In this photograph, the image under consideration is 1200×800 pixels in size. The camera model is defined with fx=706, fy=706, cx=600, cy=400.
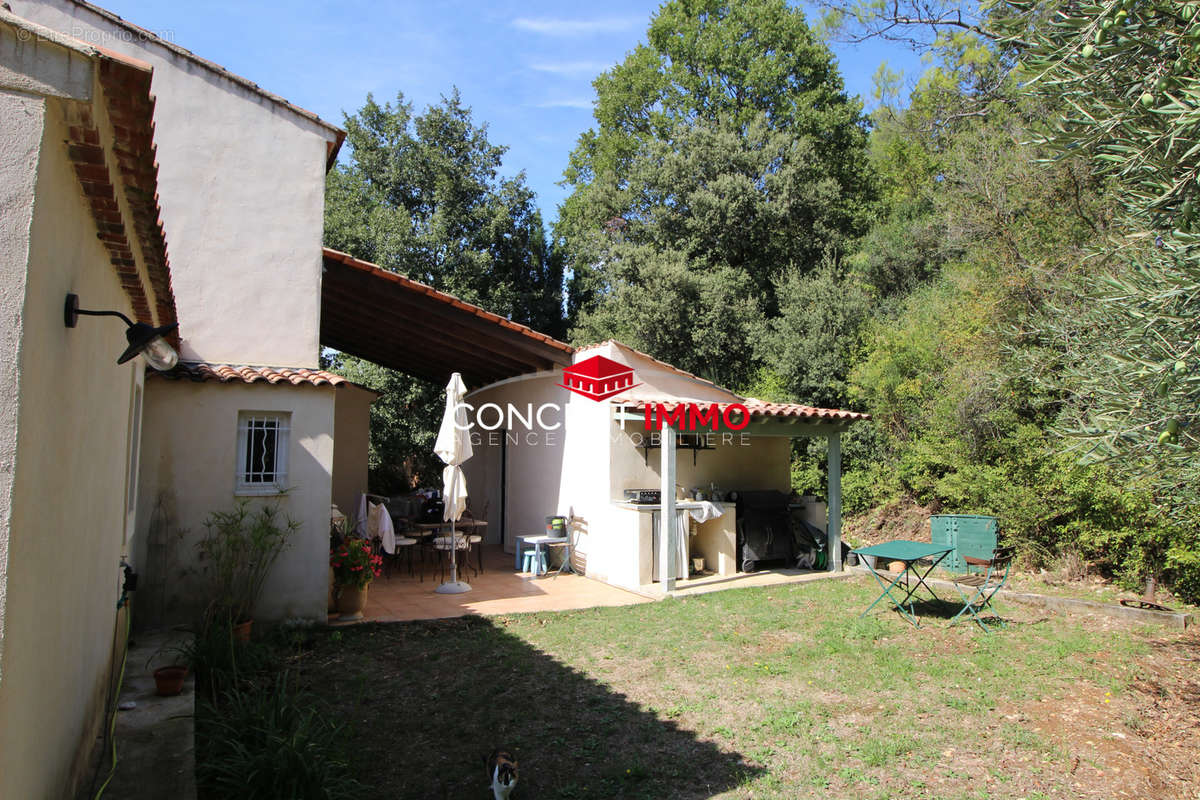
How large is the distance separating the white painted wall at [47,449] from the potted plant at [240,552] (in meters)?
3.36

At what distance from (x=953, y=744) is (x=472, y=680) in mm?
3755

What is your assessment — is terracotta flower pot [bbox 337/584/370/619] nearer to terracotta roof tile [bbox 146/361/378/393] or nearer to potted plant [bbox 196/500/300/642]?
Answer: potted plant [bbox 196/500/300/642]

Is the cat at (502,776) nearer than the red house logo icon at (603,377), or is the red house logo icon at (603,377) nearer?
the cat at (502,776)

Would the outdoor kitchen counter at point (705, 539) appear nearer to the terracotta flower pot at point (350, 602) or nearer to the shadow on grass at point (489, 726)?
the shadow on grass at point (489, 726)

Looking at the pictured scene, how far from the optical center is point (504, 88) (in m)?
14.2

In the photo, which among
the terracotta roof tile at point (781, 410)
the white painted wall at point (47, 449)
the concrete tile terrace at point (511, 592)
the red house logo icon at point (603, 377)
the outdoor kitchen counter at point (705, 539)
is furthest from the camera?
the red house logo icon at point (603, 377)

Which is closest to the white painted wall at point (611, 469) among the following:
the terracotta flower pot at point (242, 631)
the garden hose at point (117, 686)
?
the terracotta flower pot at point (242, 631)

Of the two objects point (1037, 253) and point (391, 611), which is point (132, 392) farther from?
point (1037, 253)

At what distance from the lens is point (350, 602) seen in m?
8.12

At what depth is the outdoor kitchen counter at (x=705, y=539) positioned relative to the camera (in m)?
9.75

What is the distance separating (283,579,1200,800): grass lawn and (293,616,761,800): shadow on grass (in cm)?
2

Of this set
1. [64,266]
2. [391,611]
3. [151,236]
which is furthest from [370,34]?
[64,266]

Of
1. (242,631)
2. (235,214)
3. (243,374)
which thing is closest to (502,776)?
(242,631)

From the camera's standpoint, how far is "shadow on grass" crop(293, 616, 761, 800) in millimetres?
4250
